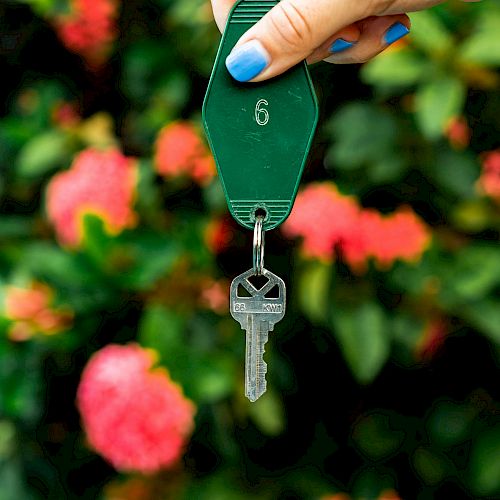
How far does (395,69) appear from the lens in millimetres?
1545

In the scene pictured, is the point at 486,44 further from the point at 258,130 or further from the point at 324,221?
the point at 258,130

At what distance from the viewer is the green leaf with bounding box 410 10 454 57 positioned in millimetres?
1571

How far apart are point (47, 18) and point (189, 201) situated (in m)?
0.57

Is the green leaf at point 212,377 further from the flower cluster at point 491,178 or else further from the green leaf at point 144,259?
the flower cluster at point 491,178

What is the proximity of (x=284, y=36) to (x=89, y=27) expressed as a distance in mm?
1303

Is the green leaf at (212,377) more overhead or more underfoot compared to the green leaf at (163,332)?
more underfoot

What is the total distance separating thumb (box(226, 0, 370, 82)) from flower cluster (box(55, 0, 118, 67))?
1259mm

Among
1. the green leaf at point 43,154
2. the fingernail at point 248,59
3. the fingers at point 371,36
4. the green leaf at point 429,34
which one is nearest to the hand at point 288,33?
the fingernail at point 248,59

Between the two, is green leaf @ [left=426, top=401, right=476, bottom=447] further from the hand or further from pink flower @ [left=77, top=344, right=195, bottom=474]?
the hand

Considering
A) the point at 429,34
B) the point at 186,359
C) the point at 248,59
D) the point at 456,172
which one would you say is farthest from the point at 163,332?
the point at 248,59

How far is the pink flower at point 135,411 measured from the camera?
146cm

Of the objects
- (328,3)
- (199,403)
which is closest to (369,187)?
(199,403)

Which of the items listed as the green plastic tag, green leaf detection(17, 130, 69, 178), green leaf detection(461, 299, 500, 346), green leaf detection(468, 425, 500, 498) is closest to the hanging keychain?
the green plastic tag

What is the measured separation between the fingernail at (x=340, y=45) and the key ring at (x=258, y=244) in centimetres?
22
